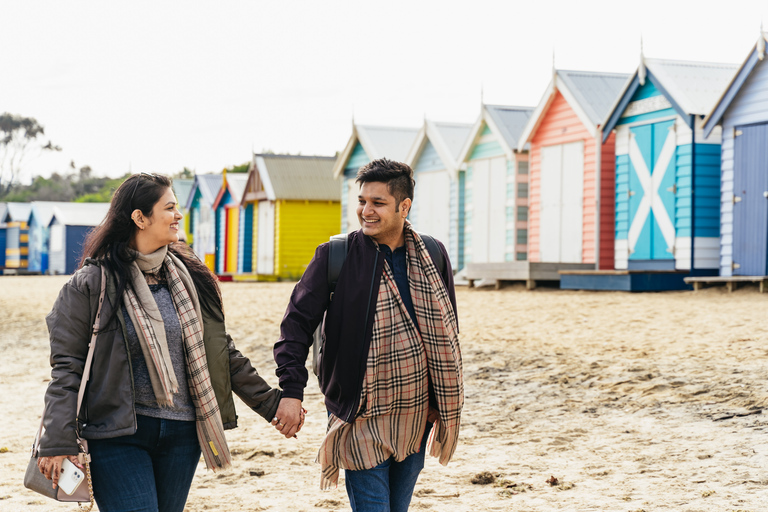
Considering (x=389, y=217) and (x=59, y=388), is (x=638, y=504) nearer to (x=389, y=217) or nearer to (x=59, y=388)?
(x=389, y=217)

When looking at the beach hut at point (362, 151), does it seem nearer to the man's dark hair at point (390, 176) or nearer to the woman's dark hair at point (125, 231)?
the man's dark hair at point (390, 176)

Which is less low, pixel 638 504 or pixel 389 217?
pixel 389 217

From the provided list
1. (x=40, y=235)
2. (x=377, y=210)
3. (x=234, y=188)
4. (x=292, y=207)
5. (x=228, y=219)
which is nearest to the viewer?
(x=377, y=210)

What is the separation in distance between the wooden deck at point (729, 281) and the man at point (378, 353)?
10595 mm

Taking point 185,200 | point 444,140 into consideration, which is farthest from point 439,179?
point 185,200

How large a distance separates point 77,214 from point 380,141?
1042 inches

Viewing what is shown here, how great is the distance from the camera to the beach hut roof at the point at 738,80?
1309cm

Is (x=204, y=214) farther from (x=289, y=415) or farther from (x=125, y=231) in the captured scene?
(x=289, y=415)

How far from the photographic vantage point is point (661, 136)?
14773mm

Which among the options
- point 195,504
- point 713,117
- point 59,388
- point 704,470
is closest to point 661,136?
point 713,117

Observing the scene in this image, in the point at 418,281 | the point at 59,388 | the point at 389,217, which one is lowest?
the point at 59,388

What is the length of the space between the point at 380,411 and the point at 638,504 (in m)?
2.12

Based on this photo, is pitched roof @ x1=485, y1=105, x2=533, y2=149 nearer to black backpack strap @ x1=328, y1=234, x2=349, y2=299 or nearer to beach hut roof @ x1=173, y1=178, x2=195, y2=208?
black backpack strap @ x1=328, y1=234, x2=349, y2=299

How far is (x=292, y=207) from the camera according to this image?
1101 inches
